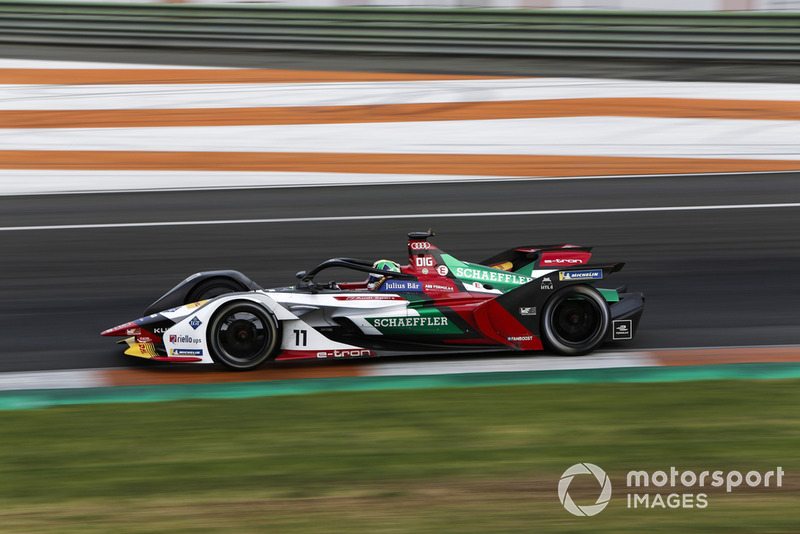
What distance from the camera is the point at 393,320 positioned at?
23.0 feet

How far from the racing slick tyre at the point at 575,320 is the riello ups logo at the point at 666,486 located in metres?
2.23

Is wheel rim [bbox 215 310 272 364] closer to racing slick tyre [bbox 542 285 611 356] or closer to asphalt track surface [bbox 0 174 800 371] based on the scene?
asphalt track surface [bbox 0 174 800 371]

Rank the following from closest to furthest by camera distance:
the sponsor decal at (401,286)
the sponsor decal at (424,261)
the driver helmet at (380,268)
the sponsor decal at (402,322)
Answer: the sponsor decal at (402,322), the sponsor decal at (401,286), the sponsor decal at (424,261), the driver helmet at (380,268)

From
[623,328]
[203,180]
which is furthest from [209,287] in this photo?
[203,180]

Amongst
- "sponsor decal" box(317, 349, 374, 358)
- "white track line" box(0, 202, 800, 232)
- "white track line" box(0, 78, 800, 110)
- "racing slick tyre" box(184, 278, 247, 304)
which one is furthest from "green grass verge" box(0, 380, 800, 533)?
"white track line" box(0, 78, 800, 110)

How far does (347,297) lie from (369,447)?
1.94 meters

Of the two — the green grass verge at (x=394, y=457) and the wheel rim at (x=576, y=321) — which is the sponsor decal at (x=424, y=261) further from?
the green grass verge at (x=394, y=457)

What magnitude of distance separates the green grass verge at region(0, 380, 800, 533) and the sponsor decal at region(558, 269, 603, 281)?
3.30 ft

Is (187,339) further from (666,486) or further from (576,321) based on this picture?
(666,486)

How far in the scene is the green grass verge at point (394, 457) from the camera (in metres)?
4.44

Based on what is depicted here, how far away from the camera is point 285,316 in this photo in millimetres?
6945

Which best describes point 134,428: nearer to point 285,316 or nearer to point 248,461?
point 248,461

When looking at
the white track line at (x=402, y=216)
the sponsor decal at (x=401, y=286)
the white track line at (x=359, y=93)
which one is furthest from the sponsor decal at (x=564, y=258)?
the white track line at (x=359, y=93)

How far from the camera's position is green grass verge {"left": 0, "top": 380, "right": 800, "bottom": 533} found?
444 cm
